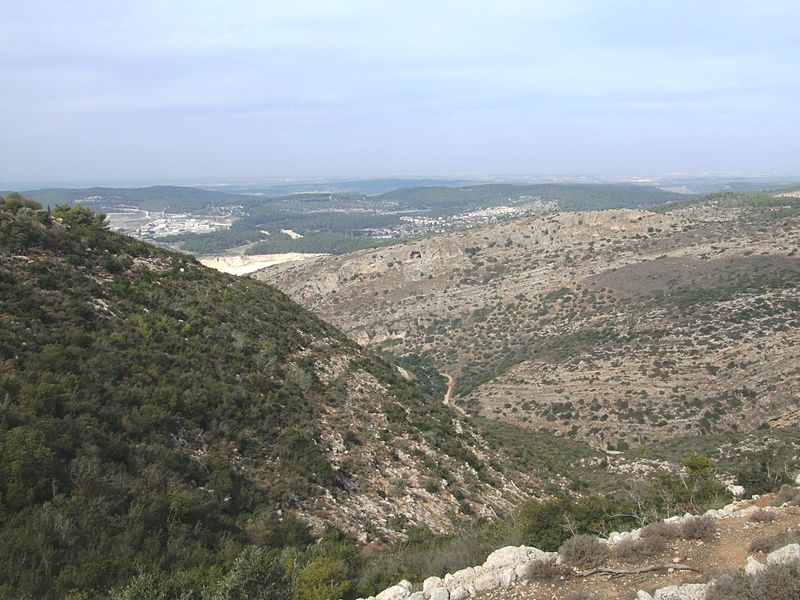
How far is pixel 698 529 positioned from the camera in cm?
778

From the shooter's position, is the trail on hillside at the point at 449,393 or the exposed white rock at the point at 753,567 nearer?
the exposed white rock at the point at 753,567

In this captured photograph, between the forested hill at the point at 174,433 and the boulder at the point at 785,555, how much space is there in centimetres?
598

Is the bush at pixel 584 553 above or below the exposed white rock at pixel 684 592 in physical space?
below

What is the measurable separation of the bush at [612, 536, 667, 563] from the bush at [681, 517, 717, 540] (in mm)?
584

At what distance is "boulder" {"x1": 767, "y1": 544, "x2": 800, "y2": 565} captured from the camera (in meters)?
6.04

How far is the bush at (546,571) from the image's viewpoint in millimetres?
6840

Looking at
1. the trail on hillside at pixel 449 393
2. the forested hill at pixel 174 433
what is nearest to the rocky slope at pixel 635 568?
the forested hill at pixel 174 433

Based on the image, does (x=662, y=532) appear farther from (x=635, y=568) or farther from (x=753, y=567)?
(x=753, y=567)

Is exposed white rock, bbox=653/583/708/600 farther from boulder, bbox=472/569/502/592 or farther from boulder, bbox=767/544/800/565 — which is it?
boulder, bbox=472/569/502/592

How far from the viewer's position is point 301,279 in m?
76.9

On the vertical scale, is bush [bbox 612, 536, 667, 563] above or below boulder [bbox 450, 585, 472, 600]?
above

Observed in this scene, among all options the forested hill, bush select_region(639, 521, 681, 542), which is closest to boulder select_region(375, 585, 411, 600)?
the forested hill

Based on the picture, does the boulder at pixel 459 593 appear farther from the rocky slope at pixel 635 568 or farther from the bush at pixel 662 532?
the bush at pixel 662 532

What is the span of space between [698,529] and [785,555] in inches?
65.0
